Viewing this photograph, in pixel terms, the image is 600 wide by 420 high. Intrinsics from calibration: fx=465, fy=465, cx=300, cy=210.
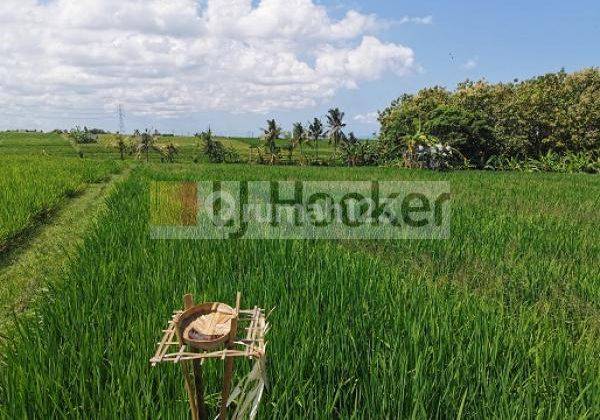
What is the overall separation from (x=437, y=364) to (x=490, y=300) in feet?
5.78

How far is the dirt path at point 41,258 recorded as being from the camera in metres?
4.26

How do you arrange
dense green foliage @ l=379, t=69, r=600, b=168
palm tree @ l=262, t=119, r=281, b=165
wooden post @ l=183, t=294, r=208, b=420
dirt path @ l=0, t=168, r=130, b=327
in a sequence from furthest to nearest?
1. palm tree @ l=262, t=119, r=281, b=165
2. dense green foliage @ l=379, t=69, r=600, b=168
3. dirt path @ l=0, t=168, r=130, b=327
4. wooden post @ l=183, t=294, r=208, b=420

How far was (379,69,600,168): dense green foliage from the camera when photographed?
85.5 ft

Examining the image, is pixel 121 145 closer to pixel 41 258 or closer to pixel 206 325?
pixel 41 258

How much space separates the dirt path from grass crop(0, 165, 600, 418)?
470 millimetres

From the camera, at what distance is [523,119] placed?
27125 millimetres

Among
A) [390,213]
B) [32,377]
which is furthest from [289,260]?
[390,213]

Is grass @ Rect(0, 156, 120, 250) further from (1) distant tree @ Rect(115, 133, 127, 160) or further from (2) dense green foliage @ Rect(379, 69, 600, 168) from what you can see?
(1) distant tree @ Rect(115, 133, 127, 160)

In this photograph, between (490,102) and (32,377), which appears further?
(490,102)

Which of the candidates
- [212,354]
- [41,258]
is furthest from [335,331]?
[41,258]

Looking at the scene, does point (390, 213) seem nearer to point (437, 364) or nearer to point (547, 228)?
point (547, 228)

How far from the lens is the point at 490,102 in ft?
94.9

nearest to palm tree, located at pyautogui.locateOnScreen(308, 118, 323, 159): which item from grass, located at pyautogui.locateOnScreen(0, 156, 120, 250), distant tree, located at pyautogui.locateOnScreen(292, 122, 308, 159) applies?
distant tree, located at pyautogui.locateOnScreen(292, 122, 308, 159)

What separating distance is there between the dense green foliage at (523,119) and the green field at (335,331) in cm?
2220
